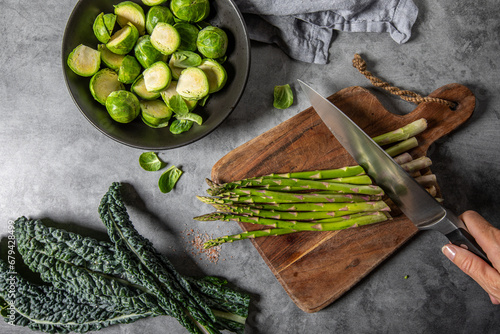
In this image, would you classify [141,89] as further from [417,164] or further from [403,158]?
[417,164]

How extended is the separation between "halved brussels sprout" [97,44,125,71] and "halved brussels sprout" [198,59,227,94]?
0.64 m

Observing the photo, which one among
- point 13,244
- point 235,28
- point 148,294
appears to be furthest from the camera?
point 13,244

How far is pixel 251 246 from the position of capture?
309 centimetres

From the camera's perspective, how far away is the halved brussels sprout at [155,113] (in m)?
2.65

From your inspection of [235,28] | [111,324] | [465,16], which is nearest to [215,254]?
[111,324]

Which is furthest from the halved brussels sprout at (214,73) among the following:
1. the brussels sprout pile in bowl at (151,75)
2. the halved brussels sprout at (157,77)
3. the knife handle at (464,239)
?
the knife handle at (464,239)

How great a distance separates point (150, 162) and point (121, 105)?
0.65 meters

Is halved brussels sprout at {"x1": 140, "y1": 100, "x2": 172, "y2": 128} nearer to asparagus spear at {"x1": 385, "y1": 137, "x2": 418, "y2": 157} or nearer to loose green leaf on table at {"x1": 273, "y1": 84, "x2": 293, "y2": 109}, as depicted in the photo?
loose green leaf on table at {"x1": 273, "y1": 84, "x2": 293, "y2": 109}

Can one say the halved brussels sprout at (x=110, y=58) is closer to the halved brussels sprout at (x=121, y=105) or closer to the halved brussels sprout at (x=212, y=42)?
the halved brussels sprout at (x=121, y=105)

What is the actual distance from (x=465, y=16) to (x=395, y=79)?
816 millimetres

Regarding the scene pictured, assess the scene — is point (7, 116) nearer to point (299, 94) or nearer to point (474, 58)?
point (299, 94)

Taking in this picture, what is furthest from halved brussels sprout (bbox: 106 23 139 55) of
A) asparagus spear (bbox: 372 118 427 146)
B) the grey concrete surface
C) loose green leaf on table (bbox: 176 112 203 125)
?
asparagus spear (bbox: 372 118 427 146)

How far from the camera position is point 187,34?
2646mm

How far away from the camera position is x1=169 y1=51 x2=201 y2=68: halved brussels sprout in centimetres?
262
